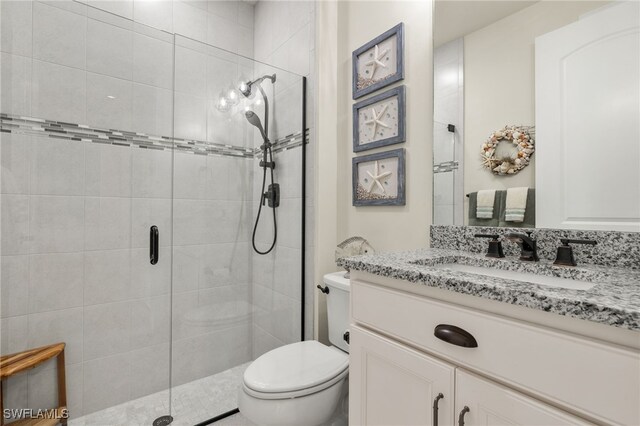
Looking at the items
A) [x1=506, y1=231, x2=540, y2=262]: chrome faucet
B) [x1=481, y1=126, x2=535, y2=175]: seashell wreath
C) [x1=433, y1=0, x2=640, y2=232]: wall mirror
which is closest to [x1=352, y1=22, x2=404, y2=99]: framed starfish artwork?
[x1=433, y1=0, x2=640, y2=232]: wall mirror

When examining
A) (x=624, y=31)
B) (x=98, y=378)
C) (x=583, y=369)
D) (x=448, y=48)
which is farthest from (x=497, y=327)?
(x=98, y=378)

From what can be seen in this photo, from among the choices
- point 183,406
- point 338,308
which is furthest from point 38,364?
point 338,308

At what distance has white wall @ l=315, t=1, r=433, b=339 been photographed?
1.43 meters

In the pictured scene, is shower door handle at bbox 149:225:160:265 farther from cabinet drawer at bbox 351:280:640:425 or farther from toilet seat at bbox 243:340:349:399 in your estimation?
cabinet drawer at bbox 351:280:640:425

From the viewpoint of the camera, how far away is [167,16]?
204 cm

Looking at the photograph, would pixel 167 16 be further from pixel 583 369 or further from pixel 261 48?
pixel 583 369

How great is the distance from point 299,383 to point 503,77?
136 cm

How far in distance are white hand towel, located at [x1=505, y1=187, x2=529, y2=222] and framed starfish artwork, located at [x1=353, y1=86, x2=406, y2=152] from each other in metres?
0.54

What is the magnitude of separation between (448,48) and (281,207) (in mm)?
1182

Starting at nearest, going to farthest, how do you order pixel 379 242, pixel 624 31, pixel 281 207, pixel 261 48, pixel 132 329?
→ pixel 624 31
pixel 379 242
pixel 132 329
pixel 281 207
pixel 261 48

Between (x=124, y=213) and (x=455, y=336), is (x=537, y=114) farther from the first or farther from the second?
(x=124, y=213)

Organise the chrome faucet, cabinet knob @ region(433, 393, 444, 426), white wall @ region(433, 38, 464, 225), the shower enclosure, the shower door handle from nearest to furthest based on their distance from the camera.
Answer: cabinet knob @ region(433, 393, 444, 426)
the chrome faucet
white wall @ region(433, 38, 464, 225)
the shower enclosure
the shower door handle

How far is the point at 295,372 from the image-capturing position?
4.08 feet

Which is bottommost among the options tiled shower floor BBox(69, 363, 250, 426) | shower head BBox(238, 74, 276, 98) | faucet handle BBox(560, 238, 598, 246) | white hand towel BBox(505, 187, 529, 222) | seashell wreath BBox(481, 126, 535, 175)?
tiled shower floor BBox(69, 363, 250, 426)
